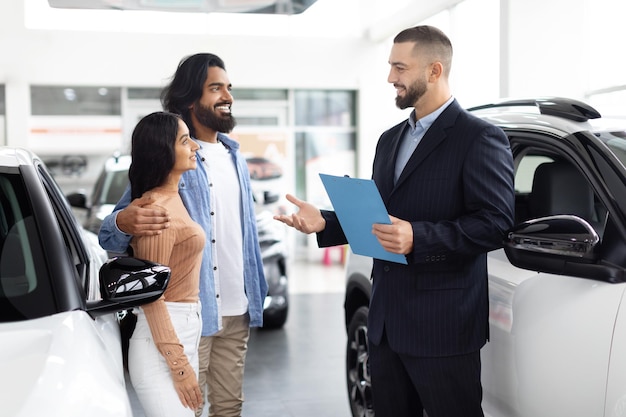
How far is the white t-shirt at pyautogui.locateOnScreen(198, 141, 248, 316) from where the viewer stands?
3285mm

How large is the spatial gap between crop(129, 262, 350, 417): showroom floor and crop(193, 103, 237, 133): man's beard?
1.87 metres

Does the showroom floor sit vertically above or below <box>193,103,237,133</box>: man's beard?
below

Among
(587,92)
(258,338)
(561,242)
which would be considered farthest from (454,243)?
(587,92)

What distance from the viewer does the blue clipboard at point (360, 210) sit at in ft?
8.47

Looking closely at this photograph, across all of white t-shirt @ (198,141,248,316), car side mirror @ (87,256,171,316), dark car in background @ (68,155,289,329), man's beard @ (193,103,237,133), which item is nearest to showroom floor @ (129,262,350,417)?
dark car in background @ (68,155,289,329)

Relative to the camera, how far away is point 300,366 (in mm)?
6316

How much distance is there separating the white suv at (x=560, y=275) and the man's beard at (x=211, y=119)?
107 cm

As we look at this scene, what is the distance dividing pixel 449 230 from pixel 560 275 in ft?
1.22

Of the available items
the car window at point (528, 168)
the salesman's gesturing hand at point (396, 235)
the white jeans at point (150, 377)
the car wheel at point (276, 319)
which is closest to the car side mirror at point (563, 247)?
the salesman's gesturing hand at point (396, 235)

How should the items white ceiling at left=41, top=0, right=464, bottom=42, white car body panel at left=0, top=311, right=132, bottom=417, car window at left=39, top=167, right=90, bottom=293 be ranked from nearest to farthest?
white car body panel at left=0, top=311, right=132, bottom=417 → car window at left=39, top=167, right=90, bottom=293 → white ceiling at left=41, top=0, right=464, bottom=42

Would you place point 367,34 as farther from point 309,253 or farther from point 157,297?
point 157,297

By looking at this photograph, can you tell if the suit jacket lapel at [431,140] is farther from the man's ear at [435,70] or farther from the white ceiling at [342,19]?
the white ceiling at [342,19]

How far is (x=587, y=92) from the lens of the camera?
8453mm

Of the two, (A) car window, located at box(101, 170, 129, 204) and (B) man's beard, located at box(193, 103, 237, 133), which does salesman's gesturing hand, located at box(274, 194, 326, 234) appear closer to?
(B) man's beard, located at box(193, 103, 237, 133)
